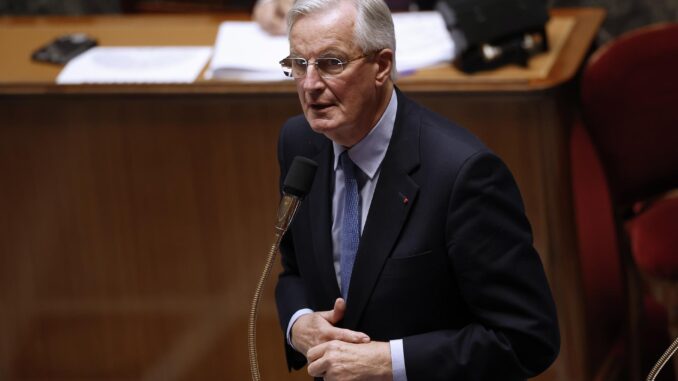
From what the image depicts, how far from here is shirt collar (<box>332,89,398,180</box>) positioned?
5.85ft

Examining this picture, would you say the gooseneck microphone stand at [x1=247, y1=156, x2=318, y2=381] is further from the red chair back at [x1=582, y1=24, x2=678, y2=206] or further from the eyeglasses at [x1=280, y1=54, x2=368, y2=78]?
the red chair back at [x1=582, y1=24, x2=678, y2=206]

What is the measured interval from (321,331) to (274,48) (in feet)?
4.82

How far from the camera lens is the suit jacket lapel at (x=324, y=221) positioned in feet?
6.01

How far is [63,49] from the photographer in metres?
3.28

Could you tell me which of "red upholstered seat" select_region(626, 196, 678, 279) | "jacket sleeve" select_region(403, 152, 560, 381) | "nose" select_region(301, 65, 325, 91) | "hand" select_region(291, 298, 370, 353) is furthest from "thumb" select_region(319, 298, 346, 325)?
"red upholstered seat" select_region(626, 196, 678, 279)

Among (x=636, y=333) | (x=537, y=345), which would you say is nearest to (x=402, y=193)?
(x=537, y=345)

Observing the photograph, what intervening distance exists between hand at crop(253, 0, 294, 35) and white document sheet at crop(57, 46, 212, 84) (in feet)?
0.58

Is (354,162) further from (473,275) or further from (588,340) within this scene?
(588,340)

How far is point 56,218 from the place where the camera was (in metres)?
3.14

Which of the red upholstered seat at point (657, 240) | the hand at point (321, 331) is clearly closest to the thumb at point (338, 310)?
the hand at point (321, 331)

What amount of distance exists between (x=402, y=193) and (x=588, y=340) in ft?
4.68

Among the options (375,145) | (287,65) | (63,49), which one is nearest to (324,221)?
(375,145)

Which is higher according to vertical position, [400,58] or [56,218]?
[400,58]

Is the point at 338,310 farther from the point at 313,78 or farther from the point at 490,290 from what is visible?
the point at 313,78
